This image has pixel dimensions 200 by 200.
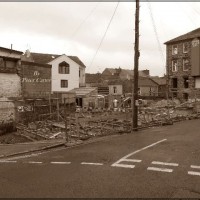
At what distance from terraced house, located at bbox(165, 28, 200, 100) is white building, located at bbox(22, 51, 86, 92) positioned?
19.0 meters

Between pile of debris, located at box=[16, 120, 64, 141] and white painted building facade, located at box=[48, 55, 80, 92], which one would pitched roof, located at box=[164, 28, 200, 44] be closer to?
white painted building facade, located at box=[48, 55, 80, 92]

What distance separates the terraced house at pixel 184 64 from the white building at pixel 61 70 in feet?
62.3

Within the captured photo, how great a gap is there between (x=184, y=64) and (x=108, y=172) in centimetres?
4617

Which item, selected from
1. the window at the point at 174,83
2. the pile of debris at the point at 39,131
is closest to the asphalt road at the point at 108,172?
the pile of debris at the point at 39,131

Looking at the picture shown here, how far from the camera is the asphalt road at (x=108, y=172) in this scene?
8336 mm

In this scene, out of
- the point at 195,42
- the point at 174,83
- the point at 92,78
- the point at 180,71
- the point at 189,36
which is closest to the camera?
the point at 195,42

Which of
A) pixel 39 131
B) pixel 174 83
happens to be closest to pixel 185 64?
pixel 174 83

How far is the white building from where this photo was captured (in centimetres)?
6366

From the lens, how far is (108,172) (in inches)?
402

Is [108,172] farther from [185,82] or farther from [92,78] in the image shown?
[92,78]

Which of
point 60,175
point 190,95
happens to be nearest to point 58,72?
point 190,95

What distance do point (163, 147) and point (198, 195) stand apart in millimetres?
6603

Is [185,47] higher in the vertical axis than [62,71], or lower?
higher

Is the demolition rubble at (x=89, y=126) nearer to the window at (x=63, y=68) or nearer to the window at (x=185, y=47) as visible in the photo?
the window at (x=185, y=47)
